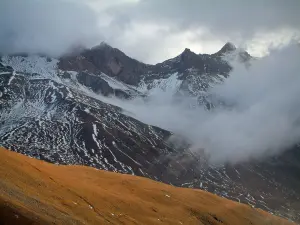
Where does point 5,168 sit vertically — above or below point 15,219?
above

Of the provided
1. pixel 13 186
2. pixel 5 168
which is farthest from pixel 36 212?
pixel 5 168

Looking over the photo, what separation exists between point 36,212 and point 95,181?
82.1 feet

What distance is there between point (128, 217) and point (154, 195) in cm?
1264

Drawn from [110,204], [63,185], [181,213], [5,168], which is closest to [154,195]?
[181,213]

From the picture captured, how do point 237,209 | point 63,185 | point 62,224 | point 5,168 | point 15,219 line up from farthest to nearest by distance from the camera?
point 237,209
point 63,185
point 5,168
point 62,224
point 15,219

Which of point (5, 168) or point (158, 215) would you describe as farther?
point (158, 215)

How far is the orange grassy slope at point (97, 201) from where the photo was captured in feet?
121

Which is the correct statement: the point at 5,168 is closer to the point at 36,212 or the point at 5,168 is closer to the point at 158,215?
the point at 36,212

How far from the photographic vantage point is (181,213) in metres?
56.2

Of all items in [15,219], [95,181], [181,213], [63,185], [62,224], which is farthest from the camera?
[95,181]

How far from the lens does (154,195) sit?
59.7 meters

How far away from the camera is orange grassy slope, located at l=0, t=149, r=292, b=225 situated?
36.8 m

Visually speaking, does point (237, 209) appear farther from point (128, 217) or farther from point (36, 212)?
point (36, 212)

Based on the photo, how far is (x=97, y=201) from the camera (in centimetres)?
4722
